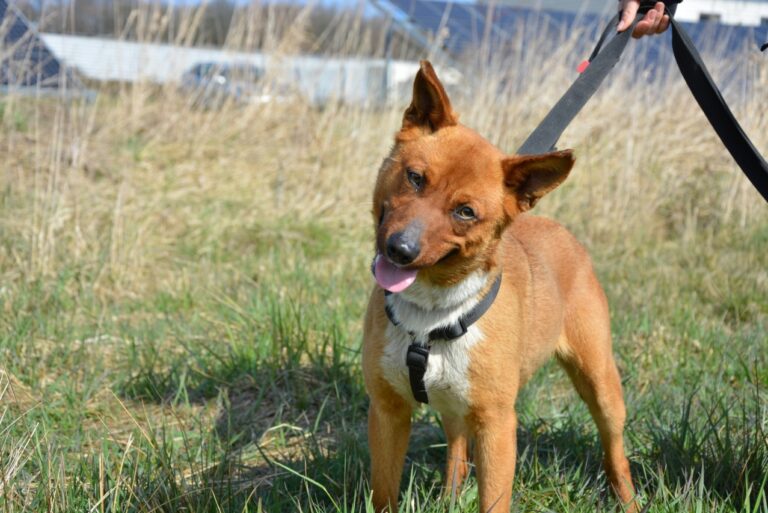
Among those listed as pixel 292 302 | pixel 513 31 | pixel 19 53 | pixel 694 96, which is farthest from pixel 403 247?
pixel 513 31

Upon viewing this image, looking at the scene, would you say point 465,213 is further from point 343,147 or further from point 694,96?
point 343,147

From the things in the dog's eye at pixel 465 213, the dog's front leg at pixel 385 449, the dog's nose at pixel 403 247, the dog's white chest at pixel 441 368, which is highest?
the dog's eye at pixel 465 213

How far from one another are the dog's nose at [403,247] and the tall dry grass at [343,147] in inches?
184

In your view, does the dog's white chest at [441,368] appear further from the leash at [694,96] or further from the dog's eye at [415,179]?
the leash at [694,96]

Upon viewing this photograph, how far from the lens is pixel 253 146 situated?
8906mm

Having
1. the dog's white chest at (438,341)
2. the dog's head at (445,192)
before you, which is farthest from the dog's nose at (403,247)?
the dog's white chest at (438,341)

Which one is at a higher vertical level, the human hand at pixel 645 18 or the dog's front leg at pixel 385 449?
the human hand at pixel 645 18

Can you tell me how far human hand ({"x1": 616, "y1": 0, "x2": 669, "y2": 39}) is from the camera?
325 cm

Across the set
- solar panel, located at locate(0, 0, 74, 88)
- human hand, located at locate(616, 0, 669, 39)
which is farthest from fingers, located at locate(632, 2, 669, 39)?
solar panel, located at locate(0, 0, 74, 88)

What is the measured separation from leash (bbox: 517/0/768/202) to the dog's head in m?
0.37

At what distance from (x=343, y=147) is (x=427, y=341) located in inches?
234

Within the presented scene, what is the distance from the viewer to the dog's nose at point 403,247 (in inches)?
95.5

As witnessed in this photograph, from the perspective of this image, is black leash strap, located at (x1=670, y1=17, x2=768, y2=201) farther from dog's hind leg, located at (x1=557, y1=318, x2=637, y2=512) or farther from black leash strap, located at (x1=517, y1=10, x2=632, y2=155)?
dog's hind leg, located at (x1=557, y1=318, x2=637, y2=512)

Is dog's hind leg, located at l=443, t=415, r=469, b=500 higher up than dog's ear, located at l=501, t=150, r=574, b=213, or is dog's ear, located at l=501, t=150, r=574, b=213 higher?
dog's ear, located at l=501, t=150, r=574, b=213
